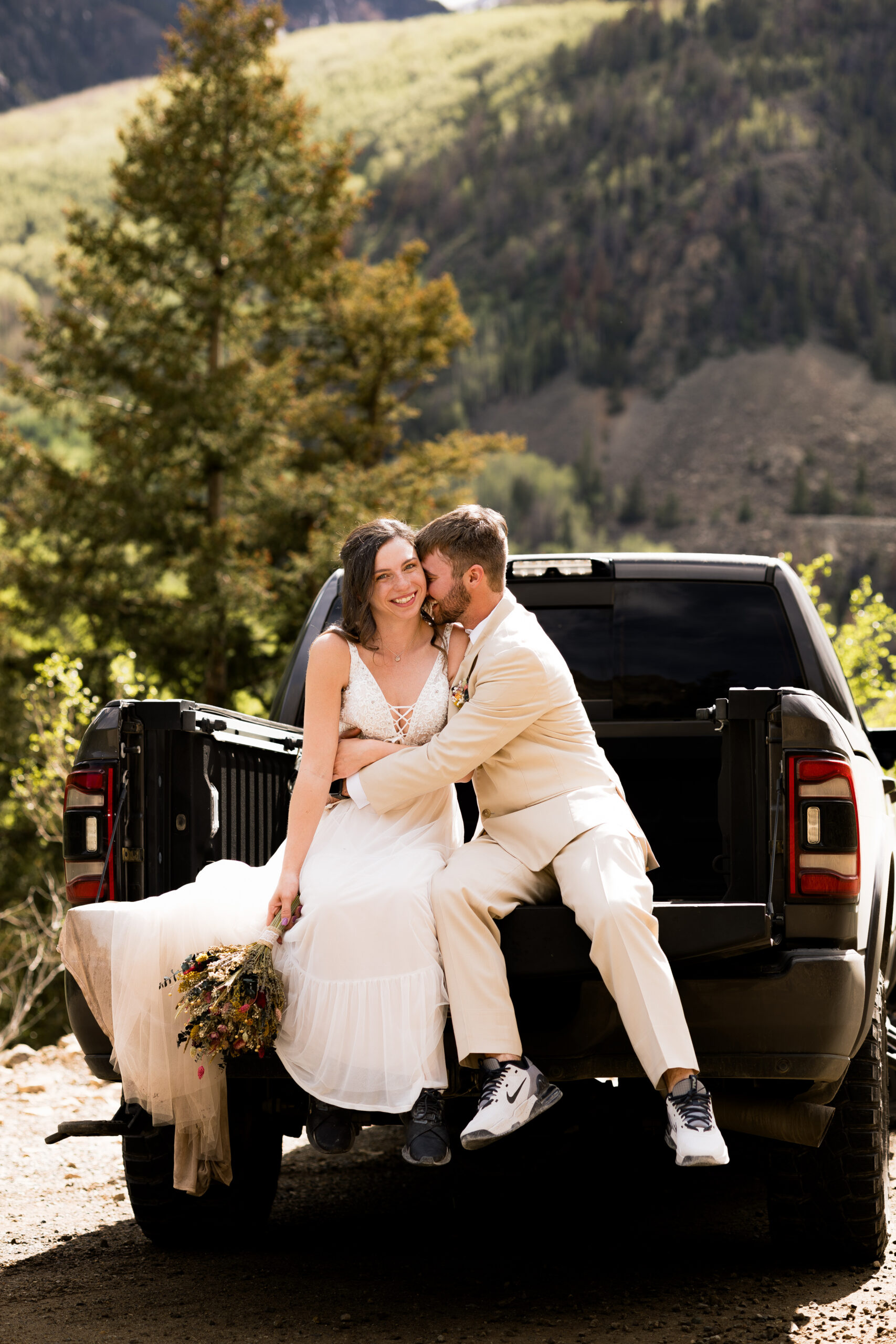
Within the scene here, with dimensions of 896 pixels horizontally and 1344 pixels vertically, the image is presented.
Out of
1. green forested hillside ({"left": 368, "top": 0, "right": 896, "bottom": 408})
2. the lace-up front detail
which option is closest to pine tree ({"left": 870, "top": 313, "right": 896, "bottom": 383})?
green forested hillside ({"left": 368, "top": 0, "right": 896, "bottom": 408})

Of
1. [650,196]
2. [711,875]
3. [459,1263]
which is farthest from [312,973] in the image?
[650,196]

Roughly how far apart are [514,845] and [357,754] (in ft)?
1.76

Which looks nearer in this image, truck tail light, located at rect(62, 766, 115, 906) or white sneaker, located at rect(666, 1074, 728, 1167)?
white sneaker, located at rect(666, 1074, 728, 1167)

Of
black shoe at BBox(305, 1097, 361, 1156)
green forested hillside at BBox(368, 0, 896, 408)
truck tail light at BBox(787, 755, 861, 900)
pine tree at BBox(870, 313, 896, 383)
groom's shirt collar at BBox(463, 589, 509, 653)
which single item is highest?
green forested hillside at BBox(368, 0, 896, 408)

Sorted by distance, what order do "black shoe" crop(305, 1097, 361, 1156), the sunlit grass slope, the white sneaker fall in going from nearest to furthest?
the white sneaker → "black shoe" crop(305, 1097, 361, 1156) → the sunlit grass slope

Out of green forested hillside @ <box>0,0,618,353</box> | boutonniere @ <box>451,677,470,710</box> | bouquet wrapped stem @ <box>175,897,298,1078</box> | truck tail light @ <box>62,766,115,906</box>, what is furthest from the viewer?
green forested hillside @ <box>0,0,618,353</box>

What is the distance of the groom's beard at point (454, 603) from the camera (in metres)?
3.96

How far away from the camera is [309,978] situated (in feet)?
11.4

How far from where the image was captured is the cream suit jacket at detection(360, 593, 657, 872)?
3.68 meters

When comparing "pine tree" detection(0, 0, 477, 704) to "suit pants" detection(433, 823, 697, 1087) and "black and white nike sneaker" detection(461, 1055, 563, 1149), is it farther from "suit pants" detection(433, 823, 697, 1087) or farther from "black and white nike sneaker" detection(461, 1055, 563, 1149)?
"black and white nike sneaker" detection(461, 1055, 563, 1149)

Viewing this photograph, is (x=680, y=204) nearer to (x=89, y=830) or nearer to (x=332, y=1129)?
(x=89, y=830)

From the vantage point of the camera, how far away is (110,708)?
3.79m

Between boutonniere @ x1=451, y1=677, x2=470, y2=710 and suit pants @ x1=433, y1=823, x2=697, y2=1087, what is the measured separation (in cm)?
57

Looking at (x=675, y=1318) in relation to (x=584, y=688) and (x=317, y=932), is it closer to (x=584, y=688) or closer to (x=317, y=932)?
(x=317, y=932)
